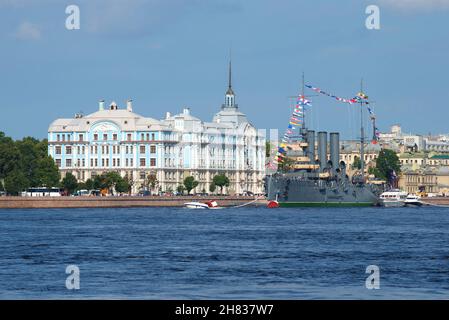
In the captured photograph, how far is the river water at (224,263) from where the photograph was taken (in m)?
31.1

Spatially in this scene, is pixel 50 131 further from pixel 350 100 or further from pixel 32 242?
pixel 32 242

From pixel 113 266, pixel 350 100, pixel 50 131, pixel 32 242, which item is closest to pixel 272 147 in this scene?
pixel 50 131

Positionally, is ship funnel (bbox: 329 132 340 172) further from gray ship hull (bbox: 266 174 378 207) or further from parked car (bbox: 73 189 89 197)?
parked car (bbox: 73 189 89 197)

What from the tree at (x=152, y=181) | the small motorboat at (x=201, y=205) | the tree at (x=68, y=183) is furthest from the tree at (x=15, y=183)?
the tree at (x=152, y=181)

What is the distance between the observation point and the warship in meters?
130

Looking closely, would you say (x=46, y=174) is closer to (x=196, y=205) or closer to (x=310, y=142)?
(x=196, y=205)

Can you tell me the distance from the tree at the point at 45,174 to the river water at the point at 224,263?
7585cm

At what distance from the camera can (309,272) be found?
1436 inches

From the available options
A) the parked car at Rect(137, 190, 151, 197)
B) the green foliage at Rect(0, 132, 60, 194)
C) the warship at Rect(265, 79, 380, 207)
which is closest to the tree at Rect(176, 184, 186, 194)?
the parked car at Rect(137, 190, 151, 197)

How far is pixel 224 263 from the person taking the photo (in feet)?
132

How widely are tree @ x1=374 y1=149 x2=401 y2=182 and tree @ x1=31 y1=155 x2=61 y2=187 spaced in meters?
52.5

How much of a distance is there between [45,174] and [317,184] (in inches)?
1167

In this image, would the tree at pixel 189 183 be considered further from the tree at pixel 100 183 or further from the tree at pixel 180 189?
the tree at pixel 100 183
